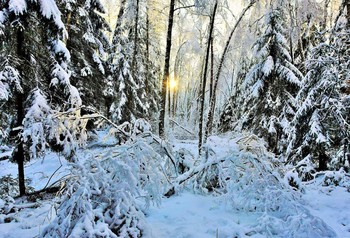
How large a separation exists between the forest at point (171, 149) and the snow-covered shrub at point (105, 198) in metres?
0.02

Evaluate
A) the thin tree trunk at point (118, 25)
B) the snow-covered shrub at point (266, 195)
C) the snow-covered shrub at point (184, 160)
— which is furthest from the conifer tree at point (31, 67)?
the thin tree trunk at point (118, 25)

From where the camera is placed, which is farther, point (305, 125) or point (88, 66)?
point (88, 66)

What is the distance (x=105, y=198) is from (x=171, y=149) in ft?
8.17

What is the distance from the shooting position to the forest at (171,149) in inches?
158

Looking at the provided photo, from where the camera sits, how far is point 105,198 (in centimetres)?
394

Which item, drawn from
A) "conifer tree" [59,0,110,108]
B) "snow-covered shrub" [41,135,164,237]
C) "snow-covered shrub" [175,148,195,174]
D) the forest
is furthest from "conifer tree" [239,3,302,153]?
"snow-covered shrub" [41,135,164,237]

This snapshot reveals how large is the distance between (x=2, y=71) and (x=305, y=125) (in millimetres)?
8700

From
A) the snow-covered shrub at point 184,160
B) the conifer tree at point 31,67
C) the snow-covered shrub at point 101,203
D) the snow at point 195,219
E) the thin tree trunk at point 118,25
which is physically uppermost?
the thin tree trunk at point 118,25

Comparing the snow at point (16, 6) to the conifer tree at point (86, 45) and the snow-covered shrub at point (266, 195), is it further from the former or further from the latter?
the conifer tree at point (86, 45)

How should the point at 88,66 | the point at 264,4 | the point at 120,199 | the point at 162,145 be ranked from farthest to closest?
the point at 88,66, the point at 264,4, the point at 162,145, the point at 120,199

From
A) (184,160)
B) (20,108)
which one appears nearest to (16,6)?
(20,108)

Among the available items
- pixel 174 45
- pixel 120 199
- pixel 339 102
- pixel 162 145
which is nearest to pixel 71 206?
pixel 120 199

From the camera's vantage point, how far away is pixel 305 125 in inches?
359

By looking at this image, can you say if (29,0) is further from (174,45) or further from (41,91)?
(174,45)
